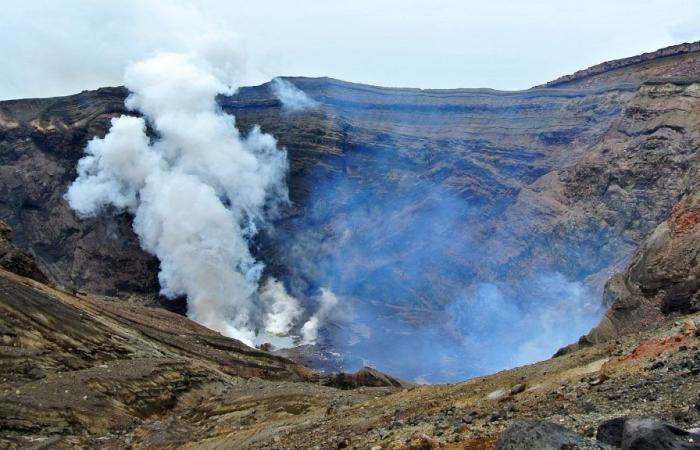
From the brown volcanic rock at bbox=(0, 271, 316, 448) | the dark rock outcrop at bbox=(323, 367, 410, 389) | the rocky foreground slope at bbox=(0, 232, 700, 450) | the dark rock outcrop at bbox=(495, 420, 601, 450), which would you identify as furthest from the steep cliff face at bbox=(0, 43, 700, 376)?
the dark rock outcrop at bbox=(495, 420, 601, 450)

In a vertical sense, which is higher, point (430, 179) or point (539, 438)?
point (430, 179)

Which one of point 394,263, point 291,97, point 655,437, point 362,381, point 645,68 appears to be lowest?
point 655,437

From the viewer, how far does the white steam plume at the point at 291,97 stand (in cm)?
6538

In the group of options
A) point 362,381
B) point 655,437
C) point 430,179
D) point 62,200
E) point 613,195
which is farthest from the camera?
point 62,200

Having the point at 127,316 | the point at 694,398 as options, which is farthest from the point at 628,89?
the point at 694,398

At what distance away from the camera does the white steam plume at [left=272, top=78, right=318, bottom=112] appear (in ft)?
214

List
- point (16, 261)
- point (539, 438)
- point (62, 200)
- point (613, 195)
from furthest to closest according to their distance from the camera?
point (62, 200)
point (613, 195)
point (16, 261)
point (539, 438)

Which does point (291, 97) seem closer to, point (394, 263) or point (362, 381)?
Answer: point (394, 263)

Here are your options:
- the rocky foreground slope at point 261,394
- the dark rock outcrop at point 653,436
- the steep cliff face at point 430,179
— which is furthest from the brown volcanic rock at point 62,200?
the dark rock outcrop at point 653,436

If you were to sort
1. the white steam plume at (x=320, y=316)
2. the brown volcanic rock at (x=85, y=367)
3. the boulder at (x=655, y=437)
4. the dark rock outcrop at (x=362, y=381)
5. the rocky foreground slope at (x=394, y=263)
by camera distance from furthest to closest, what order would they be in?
the white steam plume at (x=320, y=316)
the dark rock outcrop at (x=362, y=381)
the brown volcanic rock at (x=85, y=367)
the rocky foreground slope at (x=394, y=263)
the boulder at (x=655, y=437)

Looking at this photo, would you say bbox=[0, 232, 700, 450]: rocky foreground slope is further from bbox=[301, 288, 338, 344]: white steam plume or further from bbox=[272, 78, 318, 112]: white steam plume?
bbox=[272, 78, 318, 112]: white steam plume

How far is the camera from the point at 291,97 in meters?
66.1

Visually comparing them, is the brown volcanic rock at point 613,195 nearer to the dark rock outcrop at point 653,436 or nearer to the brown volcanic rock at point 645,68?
the brown volcanic rock at point 645,68

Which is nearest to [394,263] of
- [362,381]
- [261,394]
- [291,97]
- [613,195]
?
[613,195]
